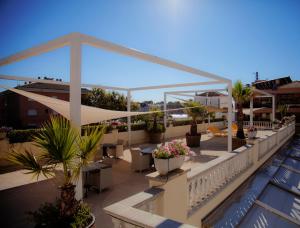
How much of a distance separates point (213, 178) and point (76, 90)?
12.2 feet

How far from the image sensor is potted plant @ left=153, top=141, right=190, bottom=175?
3.35m

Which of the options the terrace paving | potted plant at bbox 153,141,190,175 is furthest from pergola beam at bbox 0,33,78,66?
the terrace paving

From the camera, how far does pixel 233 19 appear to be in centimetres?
816

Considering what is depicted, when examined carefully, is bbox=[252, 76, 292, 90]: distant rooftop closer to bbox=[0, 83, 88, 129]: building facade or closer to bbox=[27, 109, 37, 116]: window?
bbox=[0, 83, 88, 129]: building facade

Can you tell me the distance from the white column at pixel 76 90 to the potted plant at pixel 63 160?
25 cm

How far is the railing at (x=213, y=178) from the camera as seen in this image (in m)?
4.24

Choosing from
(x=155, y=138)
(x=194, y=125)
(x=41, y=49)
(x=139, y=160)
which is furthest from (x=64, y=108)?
(x=155, y=138)

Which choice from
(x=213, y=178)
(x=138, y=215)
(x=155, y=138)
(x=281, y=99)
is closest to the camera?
(x=138, y=215)

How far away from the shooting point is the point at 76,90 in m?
2.93

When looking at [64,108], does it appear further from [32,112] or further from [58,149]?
[32,112]

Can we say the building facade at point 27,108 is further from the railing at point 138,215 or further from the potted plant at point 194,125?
the railing at point 138,215

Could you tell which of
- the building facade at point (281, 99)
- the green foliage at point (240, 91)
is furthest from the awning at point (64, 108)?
the building facade at point (281, 99)

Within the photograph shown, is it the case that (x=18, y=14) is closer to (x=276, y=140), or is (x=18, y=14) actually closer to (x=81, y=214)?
(x=81, y=214)

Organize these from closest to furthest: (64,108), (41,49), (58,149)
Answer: (58,149)
(41,49)
(64,108)
